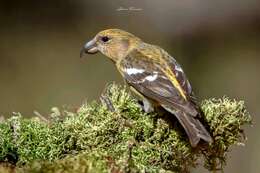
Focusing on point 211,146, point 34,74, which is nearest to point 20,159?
point 211,146

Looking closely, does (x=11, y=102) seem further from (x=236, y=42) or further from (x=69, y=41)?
(x=236, y=42)

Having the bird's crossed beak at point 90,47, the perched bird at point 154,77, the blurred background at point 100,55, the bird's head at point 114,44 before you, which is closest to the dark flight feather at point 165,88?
the perched bird at point 154,77

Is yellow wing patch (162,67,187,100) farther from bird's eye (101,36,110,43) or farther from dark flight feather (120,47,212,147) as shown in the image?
bird's eye (101,36,110,43)

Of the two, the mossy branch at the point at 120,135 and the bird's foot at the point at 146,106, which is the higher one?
the bird's foot at the point at 146,106

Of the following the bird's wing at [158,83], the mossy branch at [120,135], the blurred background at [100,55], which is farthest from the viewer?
the blurred background at [100,55]

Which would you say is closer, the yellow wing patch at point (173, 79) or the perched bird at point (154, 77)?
the perched bird at point (154, 77)

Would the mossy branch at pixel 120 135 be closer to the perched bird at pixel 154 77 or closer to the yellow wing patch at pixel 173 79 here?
the perched bird at pixel 154 77
